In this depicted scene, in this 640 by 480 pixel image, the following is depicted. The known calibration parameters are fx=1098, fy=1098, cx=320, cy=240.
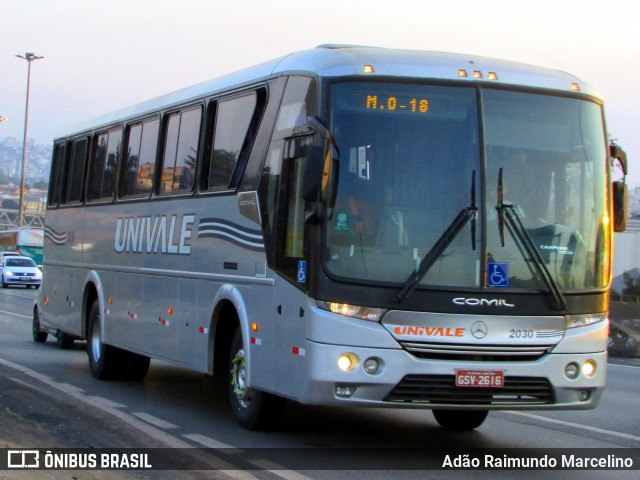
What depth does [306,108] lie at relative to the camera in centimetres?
922

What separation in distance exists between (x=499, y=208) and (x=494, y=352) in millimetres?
1139

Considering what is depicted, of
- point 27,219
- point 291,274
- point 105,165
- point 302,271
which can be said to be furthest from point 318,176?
point 27,219

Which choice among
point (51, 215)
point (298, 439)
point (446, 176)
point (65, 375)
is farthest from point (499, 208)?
point (51, 215)

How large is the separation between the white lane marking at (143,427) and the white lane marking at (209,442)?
0.15m

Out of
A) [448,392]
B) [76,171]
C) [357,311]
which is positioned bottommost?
[448,392]

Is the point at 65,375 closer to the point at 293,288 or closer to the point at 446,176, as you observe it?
the point at 293,288

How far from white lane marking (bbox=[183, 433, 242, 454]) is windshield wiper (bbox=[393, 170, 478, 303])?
202 centimetres

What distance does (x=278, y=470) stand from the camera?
832 cm

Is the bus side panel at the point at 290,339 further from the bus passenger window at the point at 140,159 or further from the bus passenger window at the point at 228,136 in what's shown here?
the bus passenger window at the point at 140,159

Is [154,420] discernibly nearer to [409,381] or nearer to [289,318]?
[289,318]

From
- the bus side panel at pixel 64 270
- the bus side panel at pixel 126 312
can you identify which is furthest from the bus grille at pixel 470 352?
the bus side panel at pixel 64 270

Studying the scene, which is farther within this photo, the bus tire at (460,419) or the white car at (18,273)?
the white car at (18,273)

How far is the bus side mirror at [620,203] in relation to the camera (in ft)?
30.8

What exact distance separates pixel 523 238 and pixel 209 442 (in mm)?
3286
